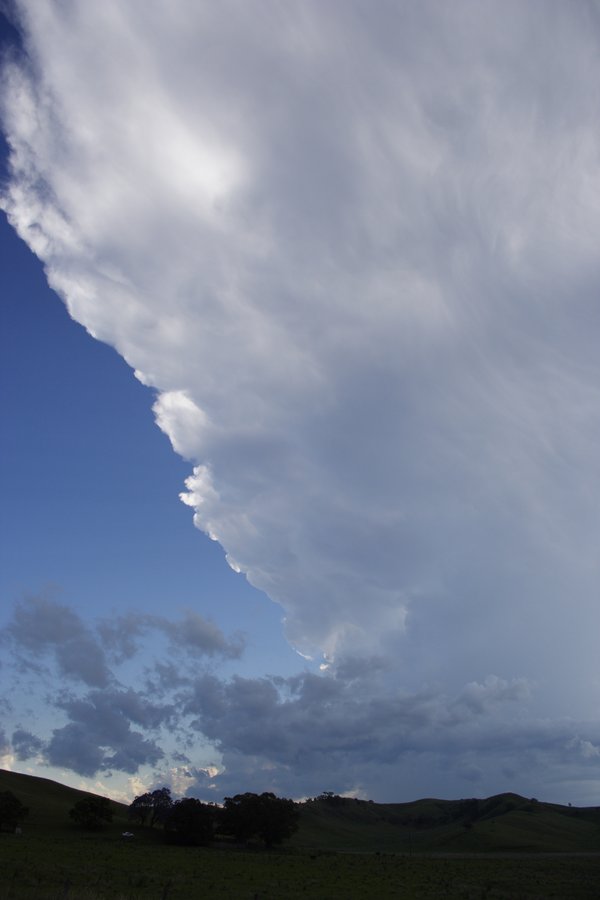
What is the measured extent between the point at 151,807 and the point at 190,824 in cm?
2323

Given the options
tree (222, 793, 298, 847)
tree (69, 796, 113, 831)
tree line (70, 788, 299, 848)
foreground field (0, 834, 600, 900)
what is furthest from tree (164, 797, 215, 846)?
foreground field (0, 834, 600, 900)

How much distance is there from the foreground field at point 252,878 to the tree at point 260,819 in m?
43.0

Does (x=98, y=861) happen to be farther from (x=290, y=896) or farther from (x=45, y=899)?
(x=45, y=899)

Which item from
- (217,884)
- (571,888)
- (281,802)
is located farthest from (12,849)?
(281,802)

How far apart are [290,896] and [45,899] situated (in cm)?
2030

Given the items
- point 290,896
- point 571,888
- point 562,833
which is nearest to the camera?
point 290,896

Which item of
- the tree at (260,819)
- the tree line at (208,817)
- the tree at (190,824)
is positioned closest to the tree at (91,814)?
the tree line at (208,817)

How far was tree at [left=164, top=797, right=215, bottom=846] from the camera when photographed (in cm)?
12569

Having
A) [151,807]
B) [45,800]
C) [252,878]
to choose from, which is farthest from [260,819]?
[252,878]

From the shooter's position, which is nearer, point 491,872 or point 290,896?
point 290,896

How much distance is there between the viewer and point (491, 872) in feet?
266

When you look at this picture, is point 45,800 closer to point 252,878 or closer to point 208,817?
point 208,817

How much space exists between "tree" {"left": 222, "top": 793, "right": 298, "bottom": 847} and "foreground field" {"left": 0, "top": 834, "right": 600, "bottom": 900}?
141 ft

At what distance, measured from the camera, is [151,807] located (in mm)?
145000
